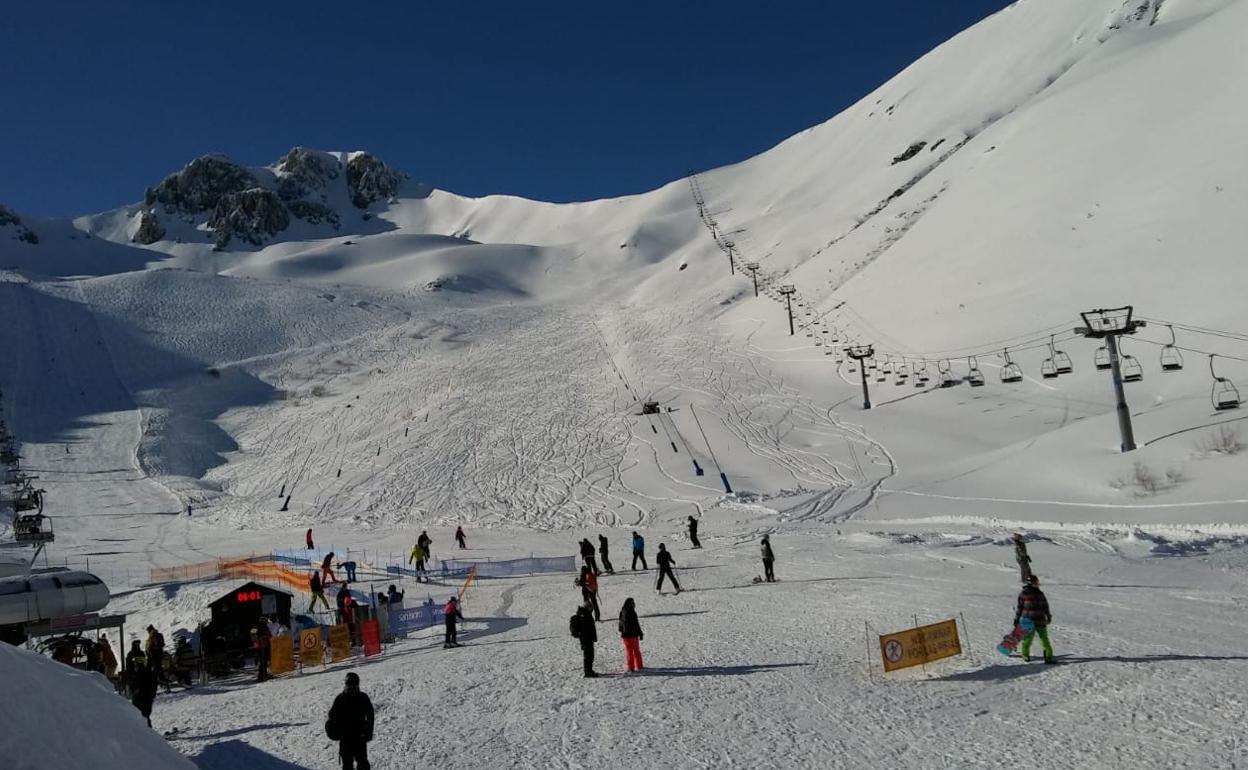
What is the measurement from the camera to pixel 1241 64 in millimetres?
61250

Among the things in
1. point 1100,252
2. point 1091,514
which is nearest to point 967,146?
point 1100,252

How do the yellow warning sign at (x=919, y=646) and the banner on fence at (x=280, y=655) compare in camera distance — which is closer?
the yellow warning sign at (x=919, y=646)

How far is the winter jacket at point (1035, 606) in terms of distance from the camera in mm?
11320

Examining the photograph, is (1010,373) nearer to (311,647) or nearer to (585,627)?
(585,627)

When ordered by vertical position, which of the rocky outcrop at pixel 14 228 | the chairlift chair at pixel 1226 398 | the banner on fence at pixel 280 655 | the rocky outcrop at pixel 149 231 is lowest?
the banner on fence at pixel 280 655

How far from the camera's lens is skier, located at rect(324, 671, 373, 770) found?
29.2ft

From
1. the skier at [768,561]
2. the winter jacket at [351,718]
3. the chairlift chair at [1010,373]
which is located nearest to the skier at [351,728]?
the winter jacket at [351,718]

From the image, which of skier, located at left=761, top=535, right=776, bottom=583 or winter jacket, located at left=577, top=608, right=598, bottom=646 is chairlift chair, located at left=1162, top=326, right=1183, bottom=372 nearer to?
skier, located at left=761, top=535, right=776, bottom=583

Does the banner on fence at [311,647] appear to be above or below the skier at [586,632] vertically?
below

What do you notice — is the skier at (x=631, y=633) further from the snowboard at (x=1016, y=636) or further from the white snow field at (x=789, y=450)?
the snowboard at (x=1016, y=636)

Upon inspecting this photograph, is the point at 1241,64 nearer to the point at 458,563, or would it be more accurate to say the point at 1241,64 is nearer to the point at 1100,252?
the point at 1100,252

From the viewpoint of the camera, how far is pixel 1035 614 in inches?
448

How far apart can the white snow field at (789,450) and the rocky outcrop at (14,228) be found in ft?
171

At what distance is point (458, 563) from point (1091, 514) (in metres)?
18.9
